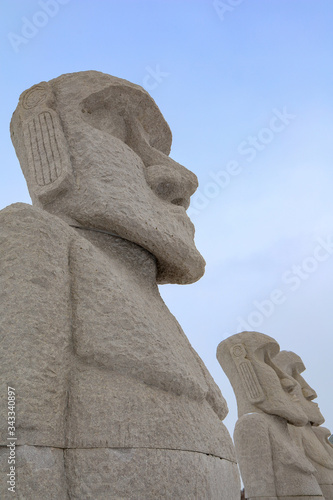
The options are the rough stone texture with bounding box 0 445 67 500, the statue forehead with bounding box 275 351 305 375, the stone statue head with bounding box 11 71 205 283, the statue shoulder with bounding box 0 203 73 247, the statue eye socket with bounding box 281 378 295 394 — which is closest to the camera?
the rough stone texture with bounding box 0 445 67 500

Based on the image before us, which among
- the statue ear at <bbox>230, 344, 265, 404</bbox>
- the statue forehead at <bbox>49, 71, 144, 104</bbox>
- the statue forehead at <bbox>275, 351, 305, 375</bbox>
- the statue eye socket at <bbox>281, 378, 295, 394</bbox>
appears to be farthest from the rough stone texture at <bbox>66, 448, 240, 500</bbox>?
the statue forehead at <bbox>275, 351, 305, 375</bbox>

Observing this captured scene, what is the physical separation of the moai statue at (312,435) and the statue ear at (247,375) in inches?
43.9

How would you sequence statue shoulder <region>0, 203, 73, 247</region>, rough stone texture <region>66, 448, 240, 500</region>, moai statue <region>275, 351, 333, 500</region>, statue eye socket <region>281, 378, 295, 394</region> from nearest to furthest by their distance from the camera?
rough stone texture <region>66, 448, 240, 500</region> → statue shoulder <region>0, 203, 73, 247</region> → statue eye socket <region>281, 378, 295, 394</region> → moai statue <region>275, 351, 333, 500</region>

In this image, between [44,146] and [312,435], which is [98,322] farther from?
[312,435]

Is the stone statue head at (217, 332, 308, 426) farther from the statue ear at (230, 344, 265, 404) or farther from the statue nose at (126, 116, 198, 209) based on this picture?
the statue nose at (126, 116, 198, 209)

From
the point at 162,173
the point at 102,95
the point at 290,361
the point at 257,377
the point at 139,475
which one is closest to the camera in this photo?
the point at 139,475

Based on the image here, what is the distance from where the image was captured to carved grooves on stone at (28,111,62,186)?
7.29 feet

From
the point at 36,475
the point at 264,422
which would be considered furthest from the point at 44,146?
the point at 264,422

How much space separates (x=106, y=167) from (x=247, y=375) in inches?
137

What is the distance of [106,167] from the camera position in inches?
88.8

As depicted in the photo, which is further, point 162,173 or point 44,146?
point 162,173

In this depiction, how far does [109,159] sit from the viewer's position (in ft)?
7.56

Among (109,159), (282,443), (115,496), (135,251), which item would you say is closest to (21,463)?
(115,496)

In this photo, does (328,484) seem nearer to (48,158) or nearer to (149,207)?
(149,207)
